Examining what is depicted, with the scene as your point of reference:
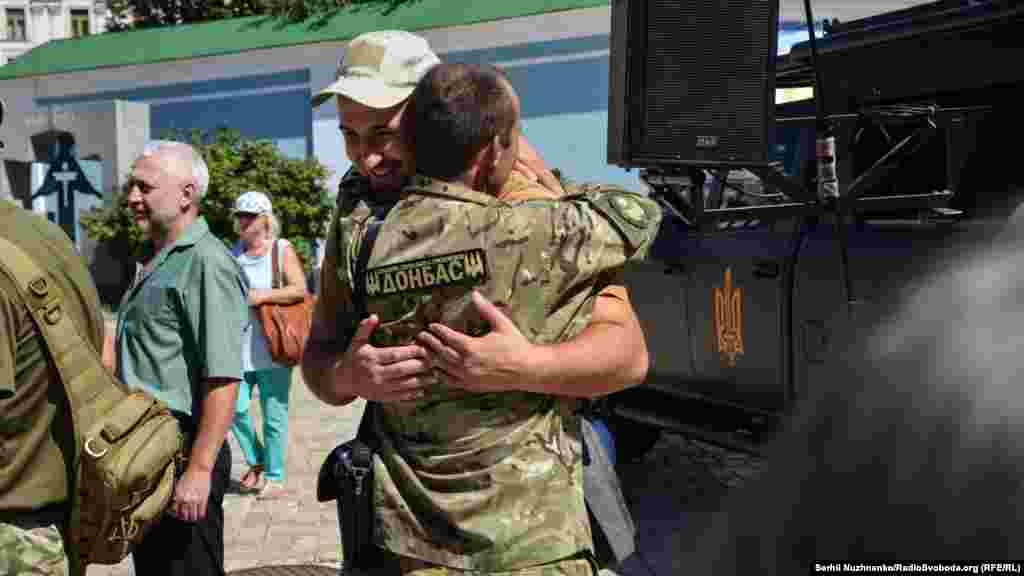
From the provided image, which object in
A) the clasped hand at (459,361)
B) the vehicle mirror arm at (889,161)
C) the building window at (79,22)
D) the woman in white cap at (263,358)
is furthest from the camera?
the building window at (79,22)

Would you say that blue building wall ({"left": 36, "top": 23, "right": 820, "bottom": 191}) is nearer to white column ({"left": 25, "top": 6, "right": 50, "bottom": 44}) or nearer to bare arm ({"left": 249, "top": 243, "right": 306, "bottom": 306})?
bare arm ({"left": 249, "top": 243, "right": 306, "bottom": 306})

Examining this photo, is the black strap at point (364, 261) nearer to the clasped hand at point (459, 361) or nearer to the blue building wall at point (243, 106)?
the clasped hand at point (459, 361)

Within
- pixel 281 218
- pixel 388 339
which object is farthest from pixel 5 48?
pixel 388 339

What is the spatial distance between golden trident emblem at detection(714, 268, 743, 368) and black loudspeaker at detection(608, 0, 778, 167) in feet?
2.30

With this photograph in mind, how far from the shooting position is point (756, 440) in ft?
20.1

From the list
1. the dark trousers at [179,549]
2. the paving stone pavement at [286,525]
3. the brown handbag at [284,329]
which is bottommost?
the paving stone pavement at [286,525]

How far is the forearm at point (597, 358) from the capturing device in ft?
7.20

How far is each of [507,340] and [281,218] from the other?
57.9 feet

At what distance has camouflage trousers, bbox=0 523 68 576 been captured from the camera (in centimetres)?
257

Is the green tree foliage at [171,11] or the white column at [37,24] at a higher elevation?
the white column at [37,24]

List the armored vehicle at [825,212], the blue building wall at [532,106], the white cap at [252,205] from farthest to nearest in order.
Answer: the blue building wall at [532,106] < the white cap at [252,205] < the armored vehicle at [825,212]

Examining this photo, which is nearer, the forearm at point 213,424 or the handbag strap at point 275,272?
the forearm at point 213,424

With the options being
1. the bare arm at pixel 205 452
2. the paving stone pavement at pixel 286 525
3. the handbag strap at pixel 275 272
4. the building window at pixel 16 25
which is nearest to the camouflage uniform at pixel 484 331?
the bare arm at pixel 205 452

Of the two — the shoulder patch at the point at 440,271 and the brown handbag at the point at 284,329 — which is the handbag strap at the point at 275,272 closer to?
the brown handbag at the point at 284,329
